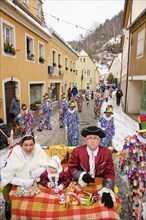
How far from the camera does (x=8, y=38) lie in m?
9.01

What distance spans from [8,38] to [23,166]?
8.12 metres

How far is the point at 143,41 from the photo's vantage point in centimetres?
1006

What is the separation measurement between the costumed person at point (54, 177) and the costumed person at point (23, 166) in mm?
117

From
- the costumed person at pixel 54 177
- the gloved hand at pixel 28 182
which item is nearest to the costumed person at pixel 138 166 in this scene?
the costumed person at pixel 54 177

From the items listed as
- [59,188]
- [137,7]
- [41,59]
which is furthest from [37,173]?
[137,7]

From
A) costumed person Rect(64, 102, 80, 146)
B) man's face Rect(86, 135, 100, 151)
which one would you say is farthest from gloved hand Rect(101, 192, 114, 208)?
costumed person Rect(64, 102, 80, 146)

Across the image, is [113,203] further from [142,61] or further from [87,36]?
[87,36]

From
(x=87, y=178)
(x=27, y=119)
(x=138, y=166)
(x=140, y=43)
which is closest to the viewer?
(x=87, y=178)

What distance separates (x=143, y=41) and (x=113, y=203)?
9.96 meters

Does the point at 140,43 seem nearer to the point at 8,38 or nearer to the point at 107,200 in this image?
the point at 8,38

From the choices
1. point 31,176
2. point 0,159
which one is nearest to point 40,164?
point 31,176

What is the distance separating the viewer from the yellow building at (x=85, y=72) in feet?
133

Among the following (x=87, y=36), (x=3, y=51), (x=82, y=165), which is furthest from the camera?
(x=87, y=36)

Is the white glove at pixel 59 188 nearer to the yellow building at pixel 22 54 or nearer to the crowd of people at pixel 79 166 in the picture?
the crowd of people at pixel 79 166
